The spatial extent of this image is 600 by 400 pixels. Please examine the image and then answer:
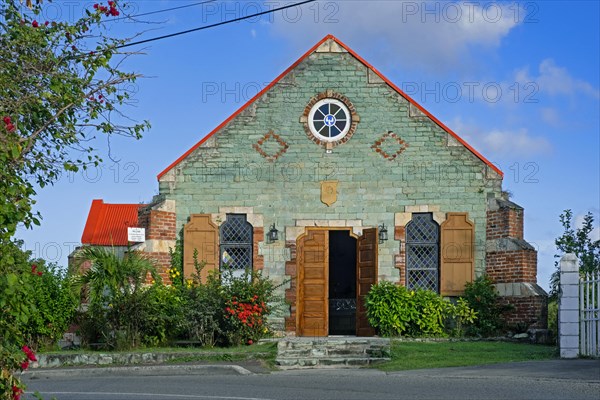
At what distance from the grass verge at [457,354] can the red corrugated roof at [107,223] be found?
1978 centimetres

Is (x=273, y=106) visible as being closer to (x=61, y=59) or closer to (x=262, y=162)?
(x=262, y=162)

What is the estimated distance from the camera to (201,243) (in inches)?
873

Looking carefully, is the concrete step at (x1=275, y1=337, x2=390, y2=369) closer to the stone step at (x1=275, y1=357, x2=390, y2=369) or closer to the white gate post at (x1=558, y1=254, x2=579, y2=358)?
the stone step at (x1=275, y1=357, x2=390, y2=369)

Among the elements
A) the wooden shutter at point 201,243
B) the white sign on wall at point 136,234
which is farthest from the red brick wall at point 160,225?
the wooden shutter at point 201,243

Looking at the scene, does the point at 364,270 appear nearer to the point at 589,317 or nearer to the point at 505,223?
the point at 505,223

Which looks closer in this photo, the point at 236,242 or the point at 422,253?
the point at 422,253

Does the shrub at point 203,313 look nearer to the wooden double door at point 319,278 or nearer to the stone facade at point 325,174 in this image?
the stone facade at point 325,174

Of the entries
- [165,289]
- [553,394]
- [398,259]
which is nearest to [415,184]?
[398,259]

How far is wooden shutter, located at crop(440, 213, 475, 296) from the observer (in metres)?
22.0

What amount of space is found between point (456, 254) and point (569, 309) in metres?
5.22

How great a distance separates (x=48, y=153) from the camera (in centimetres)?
973

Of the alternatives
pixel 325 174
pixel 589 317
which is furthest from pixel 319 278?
pixel 589 317

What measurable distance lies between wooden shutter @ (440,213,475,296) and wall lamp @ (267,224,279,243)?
12.7 feet

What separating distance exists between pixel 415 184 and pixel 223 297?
18.7 feet
